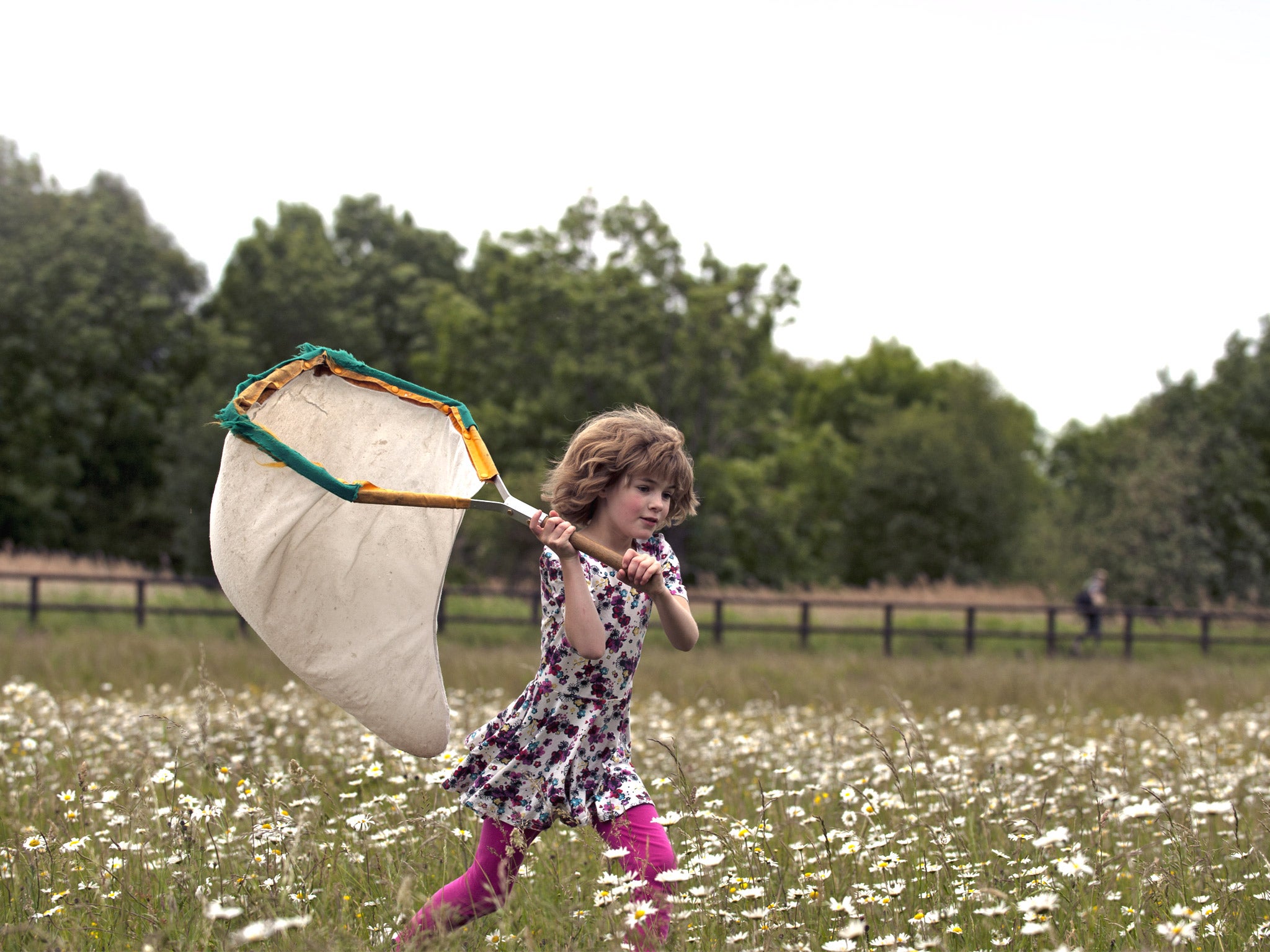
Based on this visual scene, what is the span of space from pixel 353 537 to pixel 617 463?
2.46 feet

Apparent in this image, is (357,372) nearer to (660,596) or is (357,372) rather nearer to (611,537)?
(611,537)

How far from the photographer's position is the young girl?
3113 mm

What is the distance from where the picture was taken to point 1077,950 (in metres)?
2.44

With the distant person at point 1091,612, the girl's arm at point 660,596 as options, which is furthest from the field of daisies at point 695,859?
the distant person at point 1091,612

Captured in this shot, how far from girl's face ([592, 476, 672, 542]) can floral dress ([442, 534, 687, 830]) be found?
0.14m

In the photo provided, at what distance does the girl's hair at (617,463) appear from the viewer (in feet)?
10.6

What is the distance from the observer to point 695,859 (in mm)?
3150

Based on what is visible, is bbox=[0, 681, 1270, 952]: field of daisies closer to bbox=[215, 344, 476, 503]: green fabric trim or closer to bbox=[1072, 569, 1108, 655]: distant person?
bbox=[215, 344, 476, 503]: green fabric trim

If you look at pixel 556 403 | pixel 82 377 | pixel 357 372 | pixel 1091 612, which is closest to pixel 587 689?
pixel 357 372

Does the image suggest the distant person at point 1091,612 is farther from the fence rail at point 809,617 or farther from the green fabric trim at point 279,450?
the green fabric trim at point 279,450

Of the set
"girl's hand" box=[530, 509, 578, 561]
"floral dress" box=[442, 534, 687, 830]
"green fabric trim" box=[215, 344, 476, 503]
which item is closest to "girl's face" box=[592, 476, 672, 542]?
"floral dress" box=[442, 534, 687, 830]

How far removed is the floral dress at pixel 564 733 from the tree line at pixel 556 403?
64.2ft

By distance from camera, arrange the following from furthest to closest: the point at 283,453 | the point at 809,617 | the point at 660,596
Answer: the point at 809,617 → the point at 660,596 → the point at 283,453

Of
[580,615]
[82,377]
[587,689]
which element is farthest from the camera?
[82,377]
